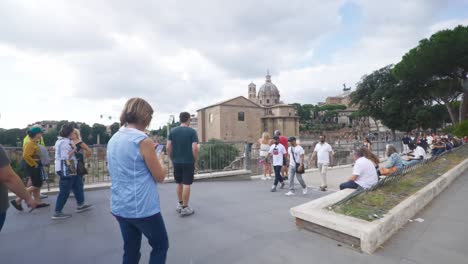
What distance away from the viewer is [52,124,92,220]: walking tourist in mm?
4125

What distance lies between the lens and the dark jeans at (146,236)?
1892mm

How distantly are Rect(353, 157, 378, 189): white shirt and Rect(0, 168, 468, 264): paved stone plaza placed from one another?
1.00 metres

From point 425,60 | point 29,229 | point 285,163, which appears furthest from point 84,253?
point 425,60

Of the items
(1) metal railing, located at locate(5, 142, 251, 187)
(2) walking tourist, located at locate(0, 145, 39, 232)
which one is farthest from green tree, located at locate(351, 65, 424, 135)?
(2) walking tourist, located at locate(0, 145, 39, 232)

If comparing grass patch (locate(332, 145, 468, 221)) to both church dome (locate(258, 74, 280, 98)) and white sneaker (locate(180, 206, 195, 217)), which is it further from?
church dome (locate(258, 74, 280, 98))

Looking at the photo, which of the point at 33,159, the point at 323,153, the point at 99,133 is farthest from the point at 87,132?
the point at 323,153

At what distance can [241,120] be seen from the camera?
43.7 metres

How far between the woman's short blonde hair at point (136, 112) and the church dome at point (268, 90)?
257 feet

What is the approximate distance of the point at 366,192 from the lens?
14.5 feet

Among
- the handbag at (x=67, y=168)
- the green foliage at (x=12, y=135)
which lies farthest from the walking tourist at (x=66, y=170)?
the green foliage at (x=12, y=135)

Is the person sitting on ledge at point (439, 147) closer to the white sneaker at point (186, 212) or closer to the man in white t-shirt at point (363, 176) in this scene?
the man in white t-shirt at point (363, 176)

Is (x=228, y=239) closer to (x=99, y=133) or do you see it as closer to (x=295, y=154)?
(x=295, y=154)

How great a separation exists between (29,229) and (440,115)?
158 feet

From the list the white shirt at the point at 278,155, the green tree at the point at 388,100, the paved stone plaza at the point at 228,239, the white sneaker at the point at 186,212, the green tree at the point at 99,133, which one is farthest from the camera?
the green tree at the point at 99,133
